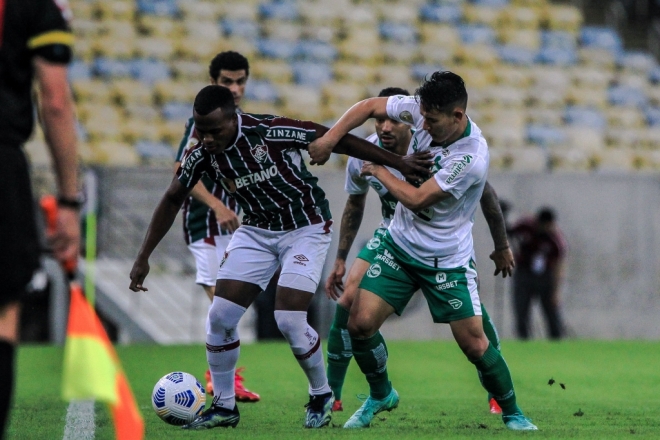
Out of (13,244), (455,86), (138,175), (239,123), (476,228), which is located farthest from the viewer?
(476,228)

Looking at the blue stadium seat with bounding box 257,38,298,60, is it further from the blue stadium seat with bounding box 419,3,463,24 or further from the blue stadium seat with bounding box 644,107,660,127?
the blue stadium seat with bounding box 644,107,660,127

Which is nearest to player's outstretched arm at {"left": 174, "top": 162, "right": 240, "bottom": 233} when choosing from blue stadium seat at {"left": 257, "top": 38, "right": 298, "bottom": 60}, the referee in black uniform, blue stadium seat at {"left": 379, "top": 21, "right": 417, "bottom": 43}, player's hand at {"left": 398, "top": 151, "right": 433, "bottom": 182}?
player's hand at {"left": 398, "top": 151, "right": 433, "bottom": 182}

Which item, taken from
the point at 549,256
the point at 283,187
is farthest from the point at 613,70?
the point at 283,187

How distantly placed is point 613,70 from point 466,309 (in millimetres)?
14940

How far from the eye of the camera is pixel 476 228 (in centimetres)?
1628

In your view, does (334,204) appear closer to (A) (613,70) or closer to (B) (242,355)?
(B) (242,355)

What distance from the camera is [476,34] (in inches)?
763

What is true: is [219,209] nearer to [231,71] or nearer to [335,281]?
[335,281]

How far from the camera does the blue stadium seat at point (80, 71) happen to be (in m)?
16.5

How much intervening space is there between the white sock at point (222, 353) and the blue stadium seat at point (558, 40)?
14652 mm

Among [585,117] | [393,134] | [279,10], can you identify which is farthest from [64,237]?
[585,117]

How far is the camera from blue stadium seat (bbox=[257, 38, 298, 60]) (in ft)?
58.7

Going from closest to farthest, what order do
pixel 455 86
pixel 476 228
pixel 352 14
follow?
pixel 455 86 < pixel 476 228 < pixel 352 14

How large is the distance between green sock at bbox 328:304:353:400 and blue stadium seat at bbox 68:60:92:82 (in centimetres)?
1056
